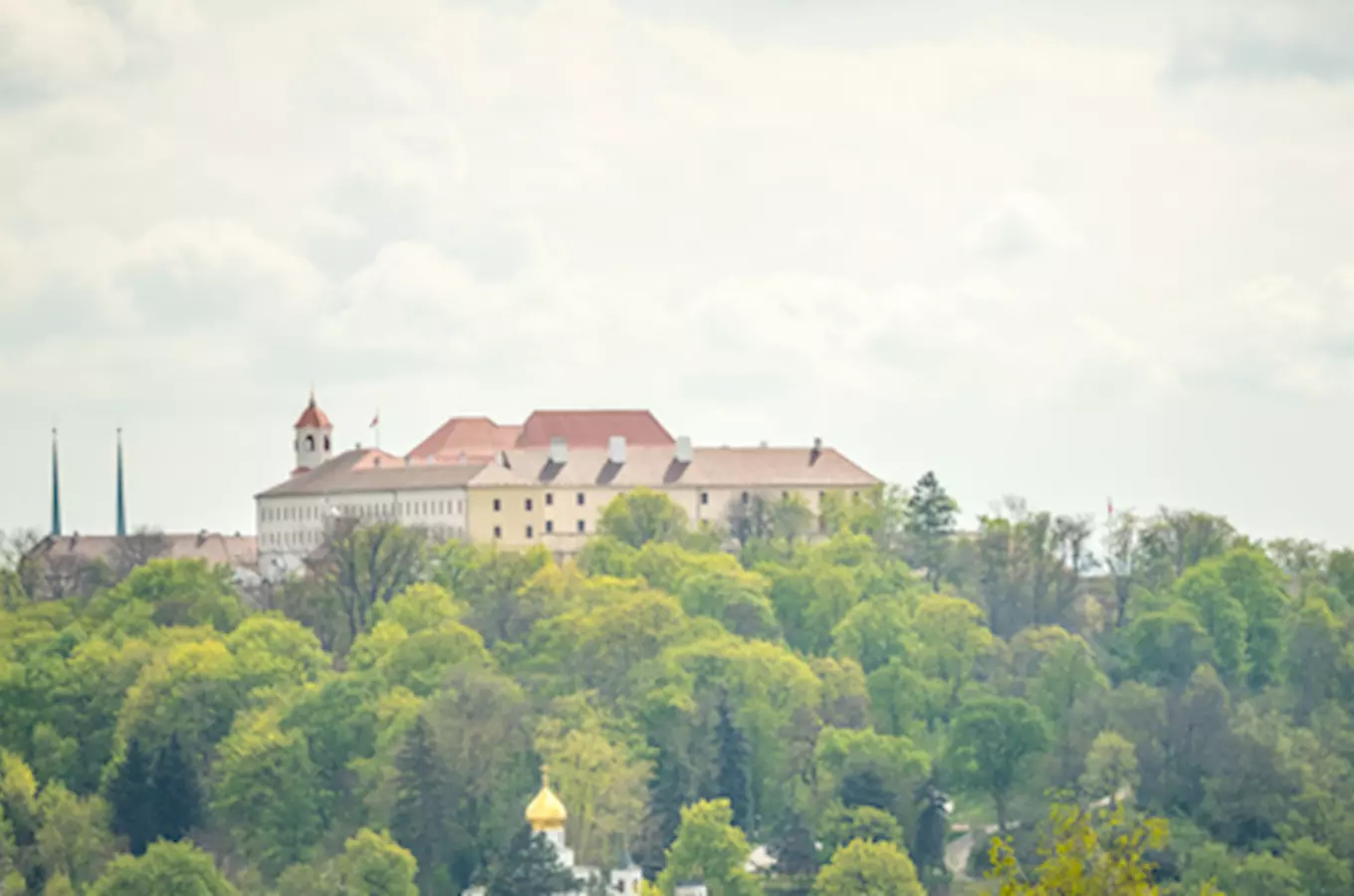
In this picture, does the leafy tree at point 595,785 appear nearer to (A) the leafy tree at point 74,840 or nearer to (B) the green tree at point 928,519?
(A) the leafy tree at point 74,840

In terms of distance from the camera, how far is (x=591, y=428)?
175375mm

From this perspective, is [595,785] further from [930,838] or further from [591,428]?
[591,428]

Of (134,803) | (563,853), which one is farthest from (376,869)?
(134,803)

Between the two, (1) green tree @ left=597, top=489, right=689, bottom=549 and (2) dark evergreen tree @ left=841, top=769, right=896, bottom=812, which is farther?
(1) green tree @ left=597, top=489, right=689, bottom=549

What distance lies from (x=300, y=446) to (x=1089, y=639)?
5712cm

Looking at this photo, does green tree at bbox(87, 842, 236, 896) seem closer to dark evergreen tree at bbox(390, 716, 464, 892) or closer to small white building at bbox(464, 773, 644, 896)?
dark evergreen tree at bbox(390, 716, 464, 892)

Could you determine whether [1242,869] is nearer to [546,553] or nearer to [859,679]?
[859,679]

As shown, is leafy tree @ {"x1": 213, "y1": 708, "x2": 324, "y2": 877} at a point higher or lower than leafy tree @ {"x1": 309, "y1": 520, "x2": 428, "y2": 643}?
lower

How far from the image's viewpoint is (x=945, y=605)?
433ft

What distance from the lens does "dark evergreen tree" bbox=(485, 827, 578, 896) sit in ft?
306

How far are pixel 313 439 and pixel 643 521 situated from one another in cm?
3292

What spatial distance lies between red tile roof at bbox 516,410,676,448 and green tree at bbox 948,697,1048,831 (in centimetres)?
6115

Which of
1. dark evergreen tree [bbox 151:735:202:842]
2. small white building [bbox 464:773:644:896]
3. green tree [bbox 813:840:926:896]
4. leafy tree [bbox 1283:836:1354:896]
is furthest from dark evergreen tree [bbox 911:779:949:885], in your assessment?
dark evergreen tree [bbox 151:735:202:842]

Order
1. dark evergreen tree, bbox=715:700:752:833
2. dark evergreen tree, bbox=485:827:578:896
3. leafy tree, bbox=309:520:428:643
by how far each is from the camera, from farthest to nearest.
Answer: leafy tree, bbox=309:520:428:643
dark evergreen tree, bbox=715:700:752:833
dark evergreen tree, bbox=485:827:578:896
